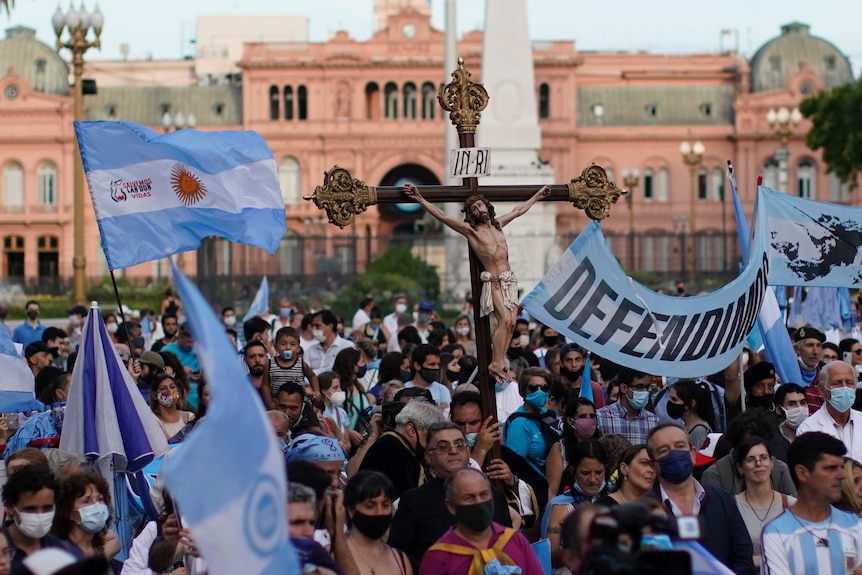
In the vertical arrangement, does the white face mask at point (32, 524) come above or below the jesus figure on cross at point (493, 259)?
below

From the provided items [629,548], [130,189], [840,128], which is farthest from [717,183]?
[629,548]

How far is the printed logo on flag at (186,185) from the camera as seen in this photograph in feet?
30.7

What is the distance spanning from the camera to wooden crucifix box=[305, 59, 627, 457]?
7.55 meters

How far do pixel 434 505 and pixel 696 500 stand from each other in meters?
1.03

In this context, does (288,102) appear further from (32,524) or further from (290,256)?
(32,524)

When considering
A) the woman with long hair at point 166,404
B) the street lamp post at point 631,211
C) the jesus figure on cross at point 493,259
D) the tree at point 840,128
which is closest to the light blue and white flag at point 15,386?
the woman with long hair at point 166,404

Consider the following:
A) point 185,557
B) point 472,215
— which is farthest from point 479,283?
point 185,557

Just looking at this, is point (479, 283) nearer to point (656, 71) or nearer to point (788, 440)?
point (788, 440)

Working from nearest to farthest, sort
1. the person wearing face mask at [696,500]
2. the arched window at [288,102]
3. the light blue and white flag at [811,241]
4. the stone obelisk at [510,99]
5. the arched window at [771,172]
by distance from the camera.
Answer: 1. the person wearing face mask at [696,500]
2. the light blue and white flag at [811,241]
3. the stone obelisk at [510,99]
4. the arched window at [771,172]
5. the arched window at [288,102]

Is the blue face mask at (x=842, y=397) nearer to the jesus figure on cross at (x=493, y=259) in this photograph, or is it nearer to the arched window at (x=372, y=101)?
the jesus figure on cross at (x=493, y=259)

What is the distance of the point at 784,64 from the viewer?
251ft

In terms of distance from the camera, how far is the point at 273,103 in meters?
72.9

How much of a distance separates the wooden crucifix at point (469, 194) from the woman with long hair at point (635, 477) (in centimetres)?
100

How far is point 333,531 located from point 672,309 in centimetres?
346
